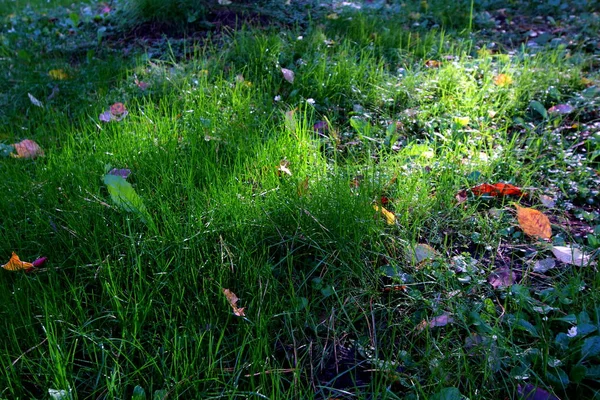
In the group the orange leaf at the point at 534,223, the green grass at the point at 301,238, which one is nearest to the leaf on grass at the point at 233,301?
the green grass at the point at 301,238

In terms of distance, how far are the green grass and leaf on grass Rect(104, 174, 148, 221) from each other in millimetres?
43

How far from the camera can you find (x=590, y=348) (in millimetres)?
1355

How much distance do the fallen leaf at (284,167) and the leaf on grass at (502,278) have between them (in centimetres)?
80

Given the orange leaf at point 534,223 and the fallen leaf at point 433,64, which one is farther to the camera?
the fallen leaf at point 433,64

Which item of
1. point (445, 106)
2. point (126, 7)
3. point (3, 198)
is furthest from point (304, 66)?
point (126, 7)

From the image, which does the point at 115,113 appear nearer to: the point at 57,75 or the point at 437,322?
the point at 57,75

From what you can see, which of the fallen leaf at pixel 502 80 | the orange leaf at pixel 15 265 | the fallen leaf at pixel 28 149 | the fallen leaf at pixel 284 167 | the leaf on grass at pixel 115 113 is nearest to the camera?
the orange leaf at pixel 15 265

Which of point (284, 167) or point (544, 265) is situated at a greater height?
point (284, 167)

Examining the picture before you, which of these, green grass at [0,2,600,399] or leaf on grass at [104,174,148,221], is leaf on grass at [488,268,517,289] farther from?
leaf on grass at [104,174,148,221]

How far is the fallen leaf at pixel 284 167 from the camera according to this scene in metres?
2.00

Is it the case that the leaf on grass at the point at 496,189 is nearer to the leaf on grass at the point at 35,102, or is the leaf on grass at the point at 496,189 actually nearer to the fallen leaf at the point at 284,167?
the fallen leaf at the point at 284,167

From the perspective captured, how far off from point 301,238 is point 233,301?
34 cm

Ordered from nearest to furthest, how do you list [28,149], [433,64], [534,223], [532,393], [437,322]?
[532,393] < [437,322] < [534,223] < [28,149] < [433,64]

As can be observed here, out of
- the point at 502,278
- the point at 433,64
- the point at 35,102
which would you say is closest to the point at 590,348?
the point at 502,278
